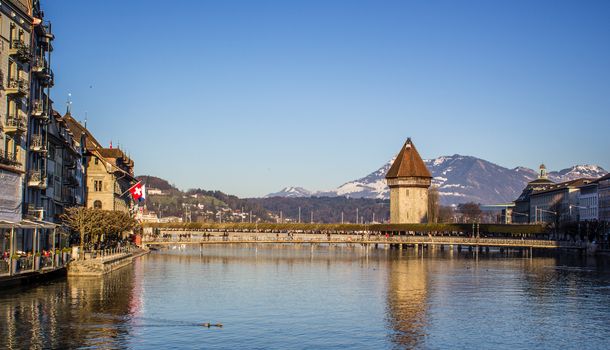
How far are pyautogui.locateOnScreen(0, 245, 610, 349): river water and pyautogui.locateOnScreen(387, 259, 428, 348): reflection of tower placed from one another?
7cm

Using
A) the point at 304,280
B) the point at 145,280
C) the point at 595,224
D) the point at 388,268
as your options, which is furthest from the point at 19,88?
the point at 595,224

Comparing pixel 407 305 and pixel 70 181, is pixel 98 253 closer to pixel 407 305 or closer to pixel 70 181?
pixel 70 181

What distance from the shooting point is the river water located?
36688 mm

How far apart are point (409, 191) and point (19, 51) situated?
405 feet

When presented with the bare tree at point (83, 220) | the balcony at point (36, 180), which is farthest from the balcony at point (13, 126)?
the bare tree at point (83, 220)

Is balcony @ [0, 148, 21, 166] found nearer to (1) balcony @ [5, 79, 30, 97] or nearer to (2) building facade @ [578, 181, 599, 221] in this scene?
(1) balcony @ [5, 79, 30, 97]

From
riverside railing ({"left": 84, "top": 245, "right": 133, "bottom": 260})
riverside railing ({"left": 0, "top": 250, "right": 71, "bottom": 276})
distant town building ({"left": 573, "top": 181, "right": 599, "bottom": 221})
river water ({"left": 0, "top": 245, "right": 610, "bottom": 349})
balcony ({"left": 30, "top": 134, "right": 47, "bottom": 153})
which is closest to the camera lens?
river water ({"left": 0, "top": 245, "right": 610, "bottom": 349})

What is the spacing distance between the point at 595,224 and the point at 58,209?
9346 cm

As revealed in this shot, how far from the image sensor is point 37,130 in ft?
203

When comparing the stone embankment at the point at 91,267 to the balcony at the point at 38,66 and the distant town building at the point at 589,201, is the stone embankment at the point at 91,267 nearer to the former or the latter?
the balcony at the point at 38,66

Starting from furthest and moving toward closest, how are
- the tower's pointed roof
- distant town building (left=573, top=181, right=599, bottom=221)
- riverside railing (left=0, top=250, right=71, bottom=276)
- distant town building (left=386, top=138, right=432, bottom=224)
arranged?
the tower's pointed roof < distant town building (left=386, top=138, right=432, bottom=224) < distant town building (left=573, top=181, right=599, bottom=221) < riverside railing (left=0, top=250, right=71, bottom=276)

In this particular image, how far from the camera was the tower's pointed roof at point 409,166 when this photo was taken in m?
171

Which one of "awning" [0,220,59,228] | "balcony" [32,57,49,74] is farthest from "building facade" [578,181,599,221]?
"awning" [0,220,59,228]

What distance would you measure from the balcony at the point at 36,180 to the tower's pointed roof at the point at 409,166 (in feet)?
379
